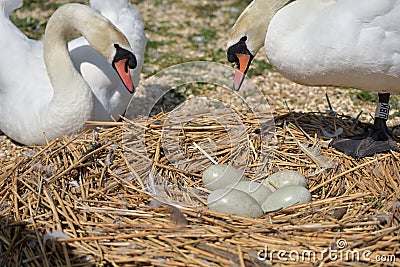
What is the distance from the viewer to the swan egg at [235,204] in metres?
3.02

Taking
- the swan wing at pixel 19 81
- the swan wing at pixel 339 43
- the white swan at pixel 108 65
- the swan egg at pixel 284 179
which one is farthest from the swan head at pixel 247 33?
the swan wing at pixel 19 81

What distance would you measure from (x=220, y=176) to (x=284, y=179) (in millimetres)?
340

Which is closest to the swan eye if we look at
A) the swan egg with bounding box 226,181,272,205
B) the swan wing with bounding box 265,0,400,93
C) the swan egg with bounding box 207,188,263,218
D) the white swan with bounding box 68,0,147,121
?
the white swan with bounding box 68,0,147,121

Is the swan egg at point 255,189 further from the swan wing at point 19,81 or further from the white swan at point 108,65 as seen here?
the swan wing at point 19,81

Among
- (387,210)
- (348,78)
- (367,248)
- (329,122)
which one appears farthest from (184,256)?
(329,122)

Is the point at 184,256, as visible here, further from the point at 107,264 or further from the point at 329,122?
the point at 329,122

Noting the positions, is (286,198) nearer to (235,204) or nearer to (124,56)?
(235,204)

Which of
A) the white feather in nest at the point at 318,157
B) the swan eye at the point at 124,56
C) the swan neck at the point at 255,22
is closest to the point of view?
the white feather in nest at the point at 318,157

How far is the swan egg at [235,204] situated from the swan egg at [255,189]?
135 millimetres

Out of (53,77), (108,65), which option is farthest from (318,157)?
(53,77)

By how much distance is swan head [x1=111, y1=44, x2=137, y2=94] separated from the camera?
13.2 feet

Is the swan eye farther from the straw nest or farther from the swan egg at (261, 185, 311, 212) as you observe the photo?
the swan egg at (261, 185, 311, 212)

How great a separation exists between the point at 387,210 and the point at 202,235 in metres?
0.89

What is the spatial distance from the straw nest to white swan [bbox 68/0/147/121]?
2.17 ft
